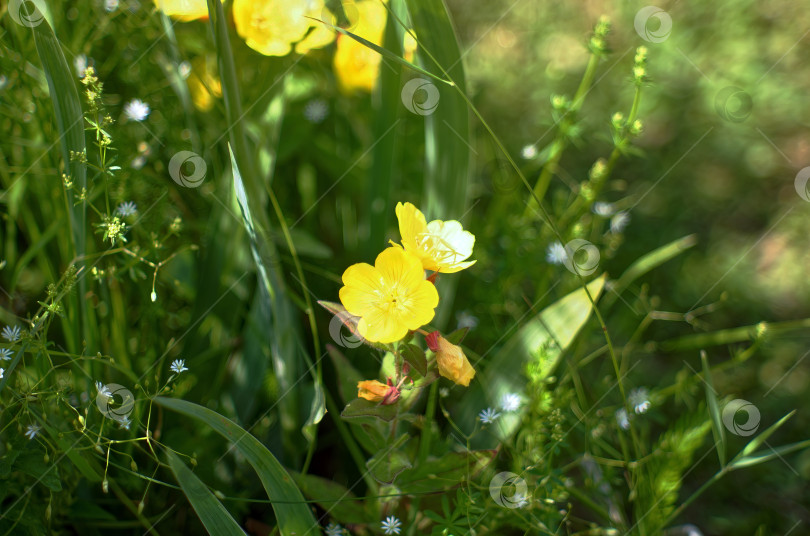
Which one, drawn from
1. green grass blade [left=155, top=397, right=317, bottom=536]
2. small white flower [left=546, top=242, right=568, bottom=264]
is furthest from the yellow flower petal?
small white flower [left=546, top=242, right=568, bottom=264]

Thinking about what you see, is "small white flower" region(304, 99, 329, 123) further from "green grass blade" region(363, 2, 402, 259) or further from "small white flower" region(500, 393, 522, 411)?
"small white flower" region(500, 393, 522, 411)

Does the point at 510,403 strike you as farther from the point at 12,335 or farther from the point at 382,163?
the point at 12,335

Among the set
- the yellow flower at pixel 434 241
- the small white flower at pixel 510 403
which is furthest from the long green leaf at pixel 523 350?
the yellow flower at pixel 434 241

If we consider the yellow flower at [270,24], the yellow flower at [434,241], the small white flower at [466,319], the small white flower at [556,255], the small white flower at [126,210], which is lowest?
the small white flower at [466,319]

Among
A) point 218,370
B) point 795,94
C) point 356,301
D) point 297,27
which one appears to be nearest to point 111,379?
point 218,370

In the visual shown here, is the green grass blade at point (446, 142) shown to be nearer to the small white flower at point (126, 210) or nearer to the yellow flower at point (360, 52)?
the yellow flower at point (360, 52)
